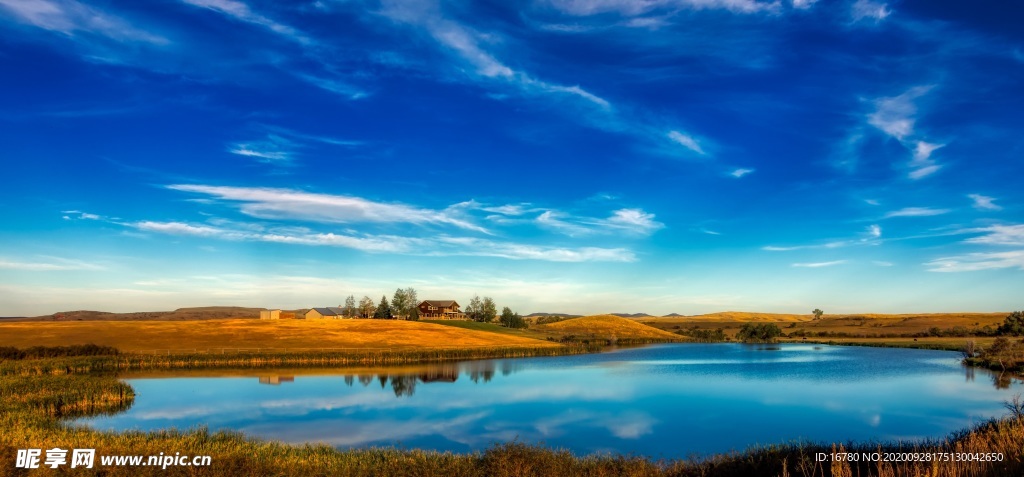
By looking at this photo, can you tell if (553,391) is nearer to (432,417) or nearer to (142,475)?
(432,417)

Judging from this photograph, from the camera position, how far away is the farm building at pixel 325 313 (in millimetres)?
129625

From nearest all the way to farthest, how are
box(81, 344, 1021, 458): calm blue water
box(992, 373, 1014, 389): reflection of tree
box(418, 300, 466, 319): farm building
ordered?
box(81, 344, 1021, 458): calm blue water, box(992, 373, 1014, 389): reflection of tree, box(418, 300, 466, 319): farm building

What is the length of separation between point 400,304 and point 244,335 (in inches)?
2440

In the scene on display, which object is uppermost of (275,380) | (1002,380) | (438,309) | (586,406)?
(438,309)

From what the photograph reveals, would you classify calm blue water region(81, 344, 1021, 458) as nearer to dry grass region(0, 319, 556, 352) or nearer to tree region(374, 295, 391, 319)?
dry grass region(0, 319, 556, 352)

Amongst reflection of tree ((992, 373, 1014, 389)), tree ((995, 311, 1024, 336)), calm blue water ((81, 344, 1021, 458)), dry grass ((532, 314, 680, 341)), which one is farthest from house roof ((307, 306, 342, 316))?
tree ((995, 311, 1024, 336))

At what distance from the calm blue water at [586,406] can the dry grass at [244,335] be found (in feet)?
71.0

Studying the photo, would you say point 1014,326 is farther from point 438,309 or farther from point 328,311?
point 328,311

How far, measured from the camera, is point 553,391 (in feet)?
137

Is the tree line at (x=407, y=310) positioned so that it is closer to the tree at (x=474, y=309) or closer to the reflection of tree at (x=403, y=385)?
the tree at (x=474, y=309)

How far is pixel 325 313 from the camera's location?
5389 inches

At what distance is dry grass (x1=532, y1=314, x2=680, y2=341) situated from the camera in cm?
12669

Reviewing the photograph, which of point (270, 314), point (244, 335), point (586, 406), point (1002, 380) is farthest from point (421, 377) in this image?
point (270, 314)

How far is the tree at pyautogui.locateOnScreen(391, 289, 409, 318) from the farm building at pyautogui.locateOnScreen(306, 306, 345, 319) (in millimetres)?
12861
